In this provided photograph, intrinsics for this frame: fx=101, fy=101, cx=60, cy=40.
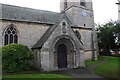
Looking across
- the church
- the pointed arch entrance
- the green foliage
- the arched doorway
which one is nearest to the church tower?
the church

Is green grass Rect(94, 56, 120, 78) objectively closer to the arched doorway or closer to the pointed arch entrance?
the pointed arch entrance

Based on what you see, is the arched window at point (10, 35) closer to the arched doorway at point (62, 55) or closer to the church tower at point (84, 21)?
the arched doorway at point (62, 55)

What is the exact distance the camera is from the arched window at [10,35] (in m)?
16.6

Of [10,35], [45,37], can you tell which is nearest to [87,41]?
[45,37]

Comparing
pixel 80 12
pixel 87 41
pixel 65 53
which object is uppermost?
pixel 80 12

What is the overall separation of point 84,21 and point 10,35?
16.7 m

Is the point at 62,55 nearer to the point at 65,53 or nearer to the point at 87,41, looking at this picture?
the point at 65,53

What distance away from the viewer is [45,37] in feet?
51.0

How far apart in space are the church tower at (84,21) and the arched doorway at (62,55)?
7376mm

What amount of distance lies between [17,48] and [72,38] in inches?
320

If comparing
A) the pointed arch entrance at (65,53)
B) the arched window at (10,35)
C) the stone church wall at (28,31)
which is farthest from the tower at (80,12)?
the arched window at (10,35)

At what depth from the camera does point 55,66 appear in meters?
14.8

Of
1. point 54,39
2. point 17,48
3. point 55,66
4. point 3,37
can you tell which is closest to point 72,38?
point 54,39

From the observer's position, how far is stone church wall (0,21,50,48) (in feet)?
56.2
